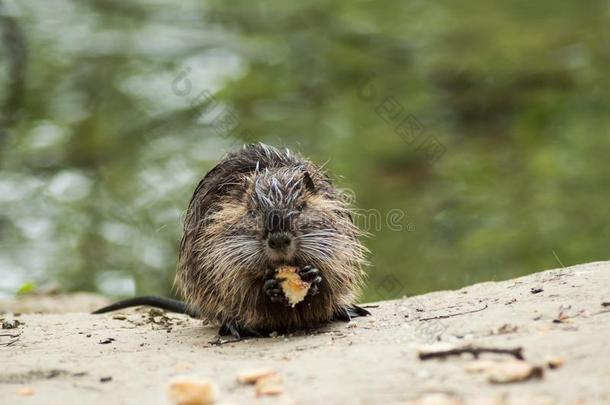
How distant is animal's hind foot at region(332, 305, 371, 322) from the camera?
427cm

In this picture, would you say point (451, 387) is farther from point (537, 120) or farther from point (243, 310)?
point (537, 120)

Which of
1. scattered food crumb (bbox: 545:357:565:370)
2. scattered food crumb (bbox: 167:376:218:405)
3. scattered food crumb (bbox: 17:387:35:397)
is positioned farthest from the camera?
scattered food crumb (bbox: 17:387:35:397)

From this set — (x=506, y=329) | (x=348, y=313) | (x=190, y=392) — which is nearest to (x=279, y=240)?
(x=348, y=313)

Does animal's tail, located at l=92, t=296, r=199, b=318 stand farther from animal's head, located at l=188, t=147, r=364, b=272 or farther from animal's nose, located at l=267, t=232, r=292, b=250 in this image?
animal's nose, located at l=267, t=232, r=292, b=250

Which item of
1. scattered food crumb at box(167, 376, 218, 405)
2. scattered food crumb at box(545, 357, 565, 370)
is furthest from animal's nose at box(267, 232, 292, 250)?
scattered food crumb at box(545, 357, 565, 370)

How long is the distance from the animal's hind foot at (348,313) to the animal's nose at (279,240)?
0.76 m

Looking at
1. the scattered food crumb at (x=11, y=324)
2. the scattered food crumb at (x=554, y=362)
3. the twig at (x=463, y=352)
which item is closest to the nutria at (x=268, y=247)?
the scattered food crumb at (x=11, y=324)

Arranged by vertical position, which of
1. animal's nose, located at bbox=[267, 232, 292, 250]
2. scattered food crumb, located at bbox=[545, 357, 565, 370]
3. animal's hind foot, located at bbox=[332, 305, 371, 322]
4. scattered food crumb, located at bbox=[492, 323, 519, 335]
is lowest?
scattered food crumb, located at bbox=[545, 357, 565, 370]

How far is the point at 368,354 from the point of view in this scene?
2.86 metres

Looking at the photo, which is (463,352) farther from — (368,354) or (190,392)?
(190,392)

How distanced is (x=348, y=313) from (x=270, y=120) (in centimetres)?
582

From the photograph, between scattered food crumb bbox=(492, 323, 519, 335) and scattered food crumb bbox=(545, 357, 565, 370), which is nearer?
scattered food crumb bbox=(545, 357, 565, 370)

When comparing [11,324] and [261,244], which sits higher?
[261,244]

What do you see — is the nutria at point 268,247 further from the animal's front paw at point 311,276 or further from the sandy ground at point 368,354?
the sandy ground at point 368,354
